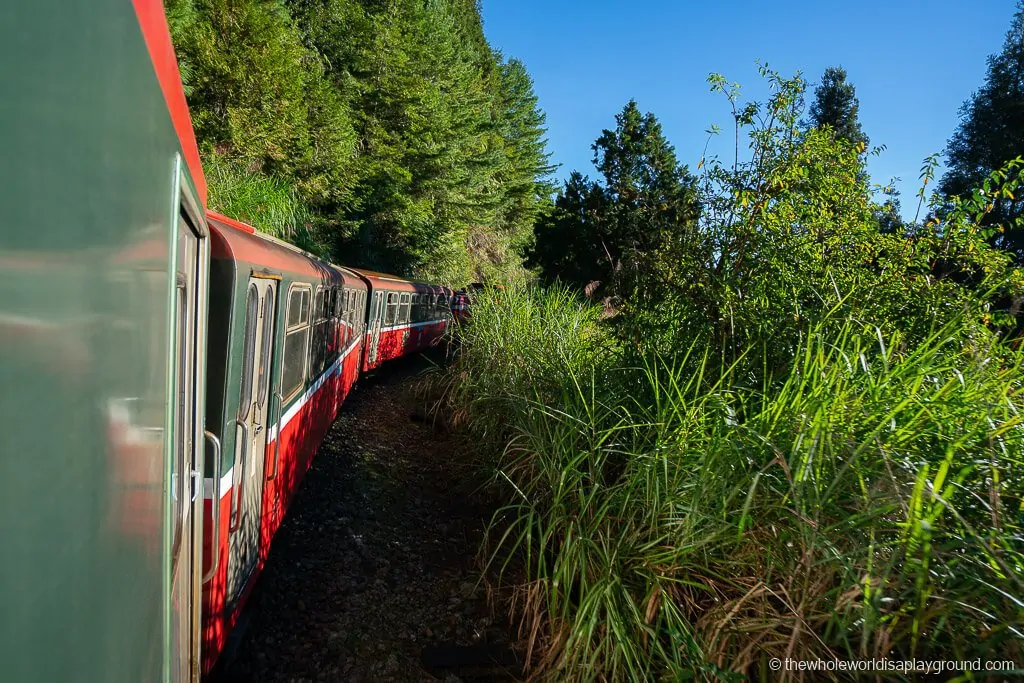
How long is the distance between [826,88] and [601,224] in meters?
32.6

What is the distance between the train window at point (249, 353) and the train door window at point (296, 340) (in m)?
0.82

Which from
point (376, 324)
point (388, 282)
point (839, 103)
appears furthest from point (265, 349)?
point (839, 103)

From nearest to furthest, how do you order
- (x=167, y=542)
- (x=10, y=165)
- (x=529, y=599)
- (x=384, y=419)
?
(x=10, y=165) < (x=167, y=542) < (x=529, y=599) < (x=384, y=419)

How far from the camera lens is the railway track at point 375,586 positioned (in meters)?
3.35

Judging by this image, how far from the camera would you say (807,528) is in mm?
2367

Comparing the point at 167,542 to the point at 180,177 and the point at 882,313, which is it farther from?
the point at 882,313

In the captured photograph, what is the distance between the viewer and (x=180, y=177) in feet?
5.60

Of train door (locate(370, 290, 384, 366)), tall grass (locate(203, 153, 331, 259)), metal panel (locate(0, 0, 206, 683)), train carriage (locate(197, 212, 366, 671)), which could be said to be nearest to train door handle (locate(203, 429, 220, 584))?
train carriage (locate(197, 212, 366, 671))

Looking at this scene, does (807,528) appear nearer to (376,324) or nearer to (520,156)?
(376,324)

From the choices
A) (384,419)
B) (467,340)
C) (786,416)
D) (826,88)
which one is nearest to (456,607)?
(786,416)

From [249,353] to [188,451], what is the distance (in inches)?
40.9

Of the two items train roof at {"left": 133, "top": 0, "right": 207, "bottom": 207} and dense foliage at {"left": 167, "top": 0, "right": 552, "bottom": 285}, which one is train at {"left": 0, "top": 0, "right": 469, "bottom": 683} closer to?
train roof at {"left": 133, "top": 0, "right": 207, "bottom": 207}

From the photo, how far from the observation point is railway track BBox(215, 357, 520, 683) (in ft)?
11.0

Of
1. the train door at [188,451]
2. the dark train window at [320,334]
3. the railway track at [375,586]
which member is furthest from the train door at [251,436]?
the dark train window at [320,334]
